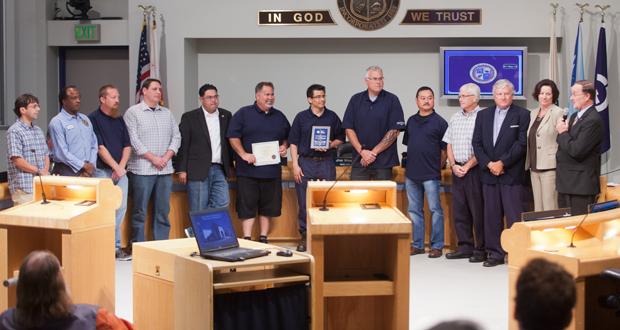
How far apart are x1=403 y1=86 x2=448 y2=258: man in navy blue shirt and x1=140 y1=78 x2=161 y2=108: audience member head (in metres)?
2.22

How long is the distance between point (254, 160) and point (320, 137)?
0.62 metres

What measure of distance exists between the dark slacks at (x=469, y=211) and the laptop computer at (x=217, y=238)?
3.61 metres

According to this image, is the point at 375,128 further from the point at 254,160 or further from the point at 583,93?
the point at 583,93

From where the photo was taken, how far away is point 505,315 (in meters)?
6.05

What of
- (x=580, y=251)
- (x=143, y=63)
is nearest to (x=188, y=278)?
(x=580, y=251)

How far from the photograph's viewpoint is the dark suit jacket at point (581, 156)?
7070mm

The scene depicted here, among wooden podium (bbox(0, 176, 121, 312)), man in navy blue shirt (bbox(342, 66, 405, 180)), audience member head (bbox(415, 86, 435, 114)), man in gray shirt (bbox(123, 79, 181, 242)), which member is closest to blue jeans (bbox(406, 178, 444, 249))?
man in navy blue shirt (bbox(342, 66, 405, 180))

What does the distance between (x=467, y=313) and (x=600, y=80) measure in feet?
14.8

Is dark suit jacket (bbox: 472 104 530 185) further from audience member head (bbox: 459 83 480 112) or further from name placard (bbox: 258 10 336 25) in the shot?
name placard (bbox: 258 10 336 25)

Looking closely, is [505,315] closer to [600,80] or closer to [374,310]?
[374,310]

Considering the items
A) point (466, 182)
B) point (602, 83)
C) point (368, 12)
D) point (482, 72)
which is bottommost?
point (466, 182)

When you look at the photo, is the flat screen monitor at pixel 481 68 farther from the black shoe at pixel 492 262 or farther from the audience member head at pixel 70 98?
the audience member head at pixel 70 98

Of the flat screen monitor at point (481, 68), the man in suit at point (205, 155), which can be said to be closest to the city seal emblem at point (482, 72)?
Answer: the flat screen monitor at point (481, 68)

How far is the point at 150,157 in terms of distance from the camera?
26.7 feet
